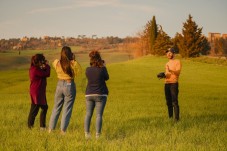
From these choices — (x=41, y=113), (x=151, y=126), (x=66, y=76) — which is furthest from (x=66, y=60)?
(x=151, y=126)

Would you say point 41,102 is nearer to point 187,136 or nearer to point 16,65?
point 187,136

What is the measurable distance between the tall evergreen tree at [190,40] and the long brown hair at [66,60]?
69245mm

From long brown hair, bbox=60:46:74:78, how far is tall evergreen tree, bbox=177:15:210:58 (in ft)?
227

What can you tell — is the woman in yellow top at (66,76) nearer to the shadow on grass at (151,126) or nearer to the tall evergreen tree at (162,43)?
the shadow on grass at (151,126)

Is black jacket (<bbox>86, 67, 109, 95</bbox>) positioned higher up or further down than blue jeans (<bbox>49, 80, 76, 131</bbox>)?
higher up

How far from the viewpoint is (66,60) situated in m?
9.68

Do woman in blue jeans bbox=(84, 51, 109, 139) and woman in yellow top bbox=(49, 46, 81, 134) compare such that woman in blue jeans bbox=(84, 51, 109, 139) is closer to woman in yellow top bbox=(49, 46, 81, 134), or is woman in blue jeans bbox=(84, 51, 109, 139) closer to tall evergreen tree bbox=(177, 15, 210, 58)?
woman in yellow top bbox=(49, 46, 81, 134)

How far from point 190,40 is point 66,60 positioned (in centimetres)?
7038

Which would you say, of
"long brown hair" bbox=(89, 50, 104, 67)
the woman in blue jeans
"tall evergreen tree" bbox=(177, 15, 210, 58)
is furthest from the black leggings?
"tall evergreen tree" bbox=(177, 15, 210, 58)

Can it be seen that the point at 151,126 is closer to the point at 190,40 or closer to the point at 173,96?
the point at 173,96

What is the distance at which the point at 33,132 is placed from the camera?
948 centimetres

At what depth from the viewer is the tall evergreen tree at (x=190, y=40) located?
253 ft

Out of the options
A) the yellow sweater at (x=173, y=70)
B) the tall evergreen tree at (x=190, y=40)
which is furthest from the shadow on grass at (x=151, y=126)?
the tall evergreen tree at (x=190, y=40)

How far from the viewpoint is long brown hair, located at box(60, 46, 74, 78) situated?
960 centimetres
